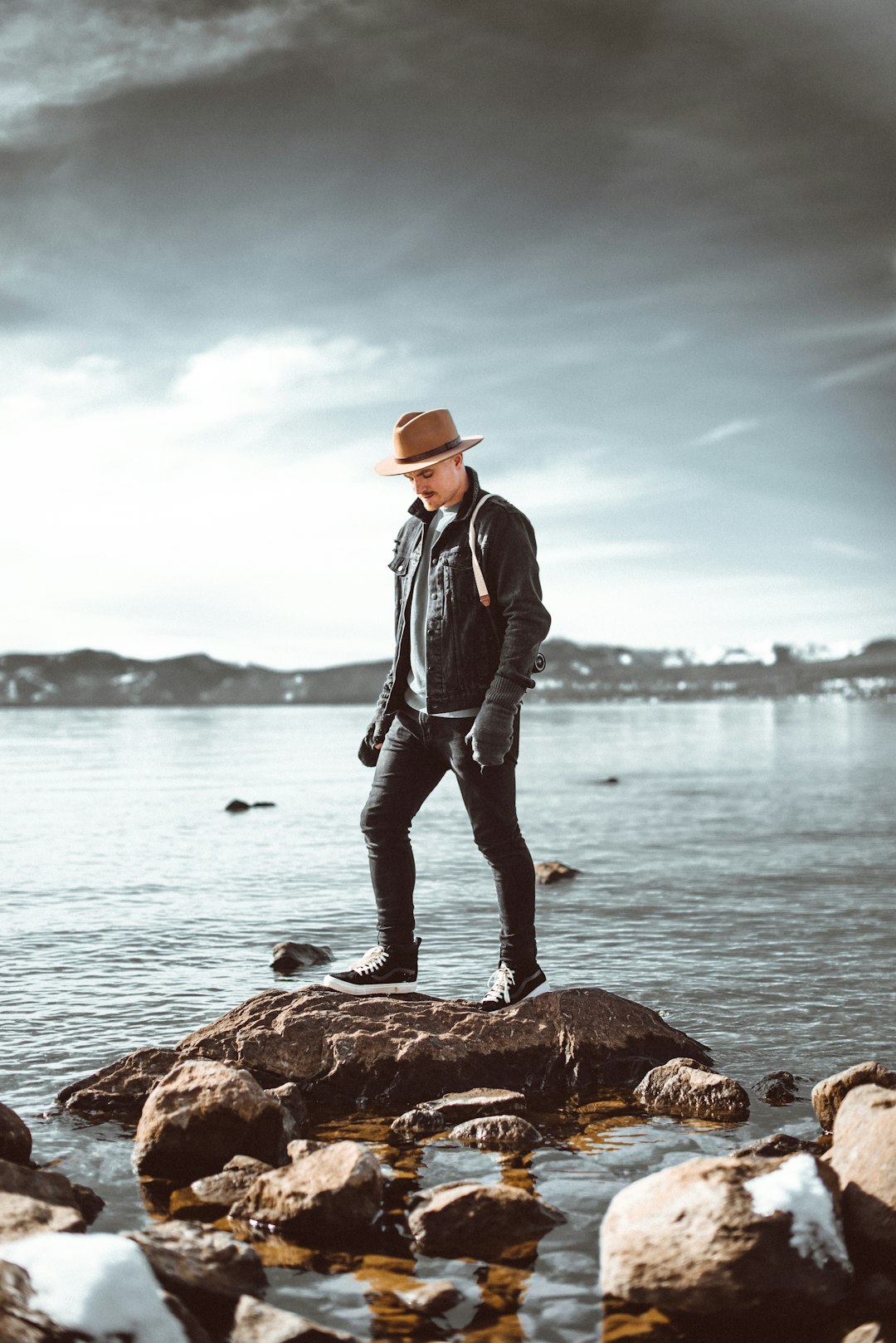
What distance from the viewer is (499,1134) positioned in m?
5.77

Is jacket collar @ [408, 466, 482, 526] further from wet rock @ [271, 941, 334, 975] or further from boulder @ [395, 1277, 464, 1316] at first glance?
wet rock @ [271, 941, 334, 975]

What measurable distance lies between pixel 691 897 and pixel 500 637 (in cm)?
892

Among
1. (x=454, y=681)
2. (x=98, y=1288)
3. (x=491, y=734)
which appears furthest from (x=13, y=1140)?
(x=454, y=681)

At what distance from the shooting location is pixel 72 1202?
15.8ft

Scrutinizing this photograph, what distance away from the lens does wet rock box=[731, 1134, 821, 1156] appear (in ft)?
17.4

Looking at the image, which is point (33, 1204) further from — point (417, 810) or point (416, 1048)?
point (417, 810)

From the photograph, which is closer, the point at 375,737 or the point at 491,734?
the point at 491,734

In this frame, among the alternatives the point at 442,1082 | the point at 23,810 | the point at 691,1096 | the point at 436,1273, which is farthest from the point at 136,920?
the point at 23,810

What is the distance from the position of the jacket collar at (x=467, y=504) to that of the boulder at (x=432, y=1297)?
3.81 metres

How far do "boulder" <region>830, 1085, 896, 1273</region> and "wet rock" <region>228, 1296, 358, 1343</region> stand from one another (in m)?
1.90

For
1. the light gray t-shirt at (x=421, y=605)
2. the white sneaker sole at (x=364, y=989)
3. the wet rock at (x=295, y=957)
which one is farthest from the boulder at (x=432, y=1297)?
the wet rock at (x=295, y=957)

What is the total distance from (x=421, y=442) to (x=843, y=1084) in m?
3.87

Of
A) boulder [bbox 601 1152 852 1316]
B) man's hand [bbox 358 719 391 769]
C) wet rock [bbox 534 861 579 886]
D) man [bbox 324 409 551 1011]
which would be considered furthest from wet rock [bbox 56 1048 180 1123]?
wet rock [bbox 534 861 579 886]

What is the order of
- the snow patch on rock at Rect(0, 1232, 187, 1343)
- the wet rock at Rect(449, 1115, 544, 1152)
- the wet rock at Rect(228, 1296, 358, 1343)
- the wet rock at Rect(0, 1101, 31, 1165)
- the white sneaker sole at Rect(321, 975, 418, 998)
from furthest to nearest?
the white sneaker sole at Rect(321, 975, 418, 998)
the wet rock at Rect(449, 1115, 544, 1152)
the wet rock at Rect(0, 1101, 31, 1165)
the wet rock at Rect(228, 1296, 358, 1343)
the snow patch on rock at Rect(0, 1232, 187, 1343)
